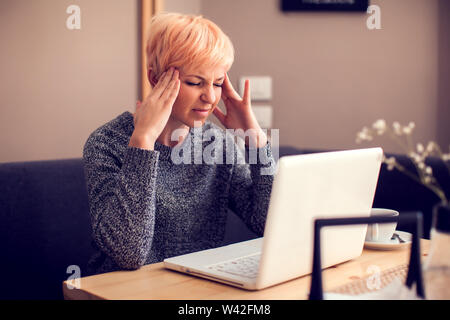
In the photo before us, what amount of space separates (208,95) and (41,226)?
0.63m

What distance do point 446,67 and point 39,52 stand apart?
1.59m

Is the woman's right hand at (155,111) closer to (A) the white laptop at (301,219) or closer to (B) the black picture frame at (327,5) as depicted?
(A) the white laptop at (301,219)

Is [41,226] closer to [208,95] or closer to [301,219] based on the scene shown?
[208,95]

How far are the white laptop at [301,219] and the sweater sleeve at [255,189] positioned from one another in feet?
1.07

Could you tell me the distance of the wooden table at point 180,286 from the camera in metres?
0.81

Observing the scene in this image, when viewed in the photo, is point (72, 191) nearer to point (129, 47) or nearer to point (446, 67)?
point (129, 47)

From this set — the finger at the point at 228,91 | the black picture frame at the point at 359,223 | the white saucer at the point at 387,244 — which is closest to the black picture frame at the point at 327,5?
the finger at the point at 228,91

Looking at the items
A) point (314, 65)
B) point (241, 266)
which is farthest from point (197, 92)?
point (314, 65)

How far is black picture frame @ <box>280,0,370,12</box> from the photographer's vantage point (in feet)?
6.87

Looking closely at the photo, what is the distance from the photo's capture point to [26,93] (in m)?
1.60

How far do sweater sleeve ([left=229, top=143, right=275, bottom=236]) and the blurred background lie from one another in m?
0.67

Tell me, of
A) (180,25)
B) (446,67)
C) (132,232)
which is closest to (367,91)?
(446,67)

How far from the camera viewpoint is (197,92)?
1.24 meters

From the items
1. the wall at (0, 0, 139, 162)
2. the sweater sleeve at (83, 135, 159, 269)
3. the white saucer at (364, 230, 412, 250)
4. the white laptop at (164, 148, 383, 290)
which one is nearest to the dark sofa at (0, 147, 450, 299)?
the wall at (0, 0, 139, 162)
